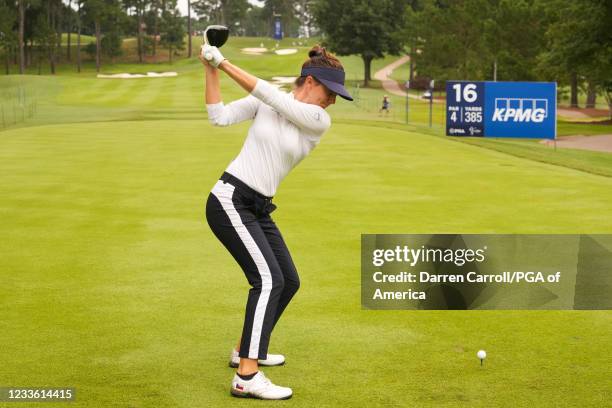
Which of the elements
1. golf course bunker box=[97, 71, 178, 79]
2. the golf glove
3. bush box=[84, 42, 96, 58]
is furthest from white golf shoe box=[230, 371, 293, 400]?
bush box=[84, 42, 96, 58]

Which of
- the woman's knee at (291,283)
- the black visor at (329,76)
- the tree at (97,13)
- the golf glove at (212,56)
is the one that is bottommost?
the woman's knee at (291,283)

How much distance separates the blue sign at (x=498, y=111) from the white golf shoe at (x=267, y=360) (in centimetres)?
2972

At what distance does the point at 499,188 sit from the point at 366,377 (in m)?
12.6

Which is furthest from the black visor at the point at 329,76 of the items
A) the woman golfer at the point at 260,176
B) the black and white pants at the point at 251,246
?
Answer: the black and white pants at the point at 251,246

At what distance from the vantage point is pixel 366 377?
6.89 m

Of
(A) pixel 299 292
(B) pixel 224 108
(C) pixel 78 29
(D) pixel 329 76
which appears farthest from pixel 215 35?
(C) pixel 78 29

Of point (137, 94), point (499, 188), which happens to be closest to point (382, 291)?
point (499, 188)

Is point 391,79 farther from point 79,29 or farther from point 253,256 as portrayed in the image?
point 253,256

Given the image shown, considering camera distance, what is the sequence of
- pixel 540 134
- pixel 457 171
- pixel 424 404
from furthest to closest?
pixel 540 134, pixel 457 171, pixel 424 404

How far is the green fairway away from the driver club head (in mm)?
2474

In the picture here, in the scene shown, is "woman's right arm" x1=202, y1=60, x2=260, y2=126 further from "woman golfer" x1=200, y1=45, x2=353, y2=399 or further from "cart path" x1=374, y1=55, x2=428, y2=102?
"cart path" x1=374, y1=55, x2=428, y2=102

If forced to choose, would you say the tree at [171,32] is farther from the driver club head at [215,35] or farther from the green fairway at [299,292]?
the driver club head at [215,35]

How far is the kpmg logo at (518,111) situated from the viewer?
35.8 m

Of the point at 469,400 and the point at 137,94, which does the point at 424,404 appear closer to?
the point at 469,400
